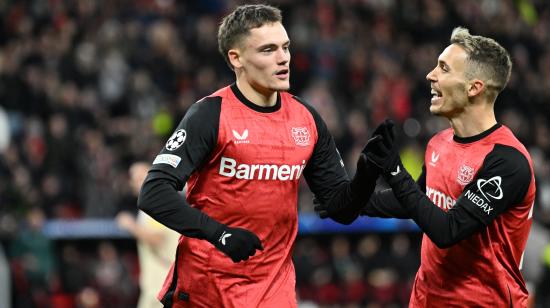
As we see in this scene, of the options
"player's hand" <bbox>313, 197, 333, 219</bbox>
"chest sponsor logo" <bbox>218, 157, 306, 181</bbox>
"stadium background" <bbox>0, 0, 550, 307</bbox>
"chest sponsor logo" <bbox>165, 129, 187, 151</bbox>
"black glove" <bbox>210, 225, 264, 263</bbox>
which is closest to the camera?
"black glove" <bbox>210, 225, 264, 263</bbox>

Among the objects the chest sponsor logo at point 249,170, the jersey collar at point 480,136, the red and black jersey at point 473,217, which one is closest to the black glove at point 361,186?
the red and black jersey at point 473,217

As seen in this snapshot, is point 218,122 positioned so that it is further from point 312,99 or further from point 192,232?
point 312,99

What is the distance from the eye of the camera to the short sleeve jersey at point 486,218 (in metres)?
5.46

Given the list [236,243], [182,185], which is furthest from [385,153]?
[182,185]

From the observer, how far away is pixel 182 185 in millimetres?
5258

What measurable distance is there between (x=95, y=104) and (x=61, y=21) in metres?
1.85

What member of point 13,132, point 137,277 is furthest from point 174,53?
point 137,277

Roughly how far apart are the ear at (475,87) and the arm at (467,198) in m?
0.37

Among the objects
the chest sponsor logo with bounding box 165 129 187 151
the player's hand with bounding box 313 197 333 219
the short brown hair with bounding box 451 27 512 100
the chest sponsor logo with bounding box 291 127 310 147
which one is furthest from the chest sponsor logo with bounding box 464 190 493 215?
the chest sponsor logo with bounding box 165 129 187 151

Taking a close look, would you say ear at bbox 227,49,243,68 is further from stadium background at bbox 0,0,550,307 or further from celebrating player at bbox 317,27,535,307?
stadium background at bbox 0,0,550,307

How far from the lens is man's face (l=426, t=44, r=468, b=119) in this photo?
18.7 ft

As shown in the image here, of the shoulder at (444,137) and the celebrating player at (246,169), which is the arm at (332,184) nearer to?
the celebrating player at (246,169)

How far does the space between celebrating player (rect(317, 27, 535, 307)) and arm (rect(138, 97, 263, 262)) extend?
33.2 inches

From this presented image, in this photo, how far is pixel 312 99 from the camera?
1590 cm
